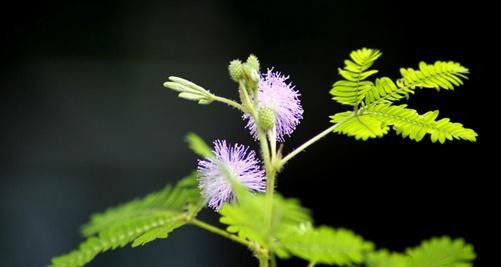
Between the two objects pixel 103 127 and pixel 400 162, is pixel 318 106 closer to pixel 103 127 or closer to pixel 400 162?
pixel 400 162

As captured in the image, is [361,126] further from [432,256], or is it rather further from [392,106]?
[432,256]

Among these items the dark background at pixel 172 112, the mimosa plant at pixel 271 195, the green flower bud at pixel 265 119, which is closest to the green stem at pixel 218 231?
the mimosa plant at pixel 271 195

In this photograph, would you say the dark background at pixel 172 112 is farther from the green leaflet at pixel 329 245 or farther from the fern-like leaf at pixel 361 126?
the green leaflet at pixel 329 245

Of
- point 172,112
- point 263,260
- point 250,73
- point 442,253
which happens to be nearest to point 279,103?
point 250,73

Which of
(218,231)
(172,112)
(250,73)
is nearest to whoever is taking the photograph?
(218,231)

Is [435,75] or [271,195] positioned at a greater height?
[435,75]

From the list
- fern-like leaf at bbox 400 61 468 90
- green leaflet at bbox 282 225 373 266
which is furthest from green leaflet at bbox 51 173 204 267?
fern-like leaf at bbox 400 61 468 90
